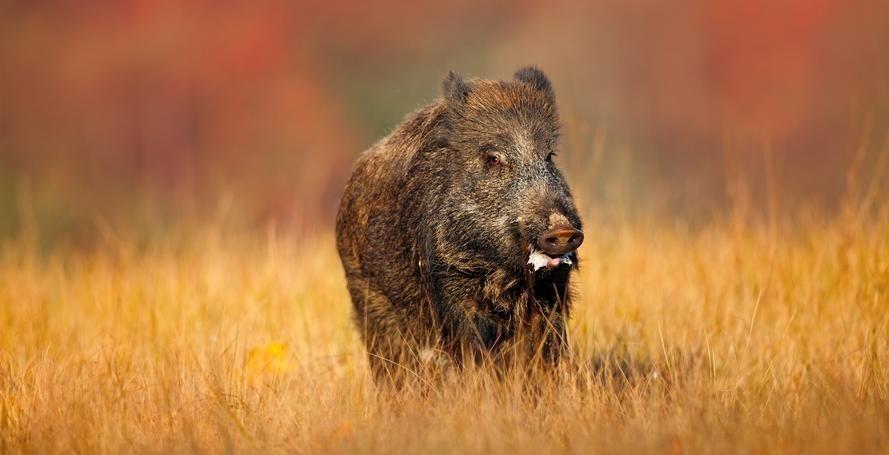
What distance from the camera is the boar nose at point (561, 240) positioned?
4.63 m

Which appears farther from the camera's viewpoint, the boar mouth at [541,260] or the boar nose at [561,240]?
the boar mouth at [541,260]

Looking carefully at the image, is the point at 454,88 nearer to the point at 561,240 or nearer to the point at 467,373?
the point at 561,240

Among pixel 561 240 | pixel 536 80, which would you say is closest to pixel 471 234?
pixel 561 240

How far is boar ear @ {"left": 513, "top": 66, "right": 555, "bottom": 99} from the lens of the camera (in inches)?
223

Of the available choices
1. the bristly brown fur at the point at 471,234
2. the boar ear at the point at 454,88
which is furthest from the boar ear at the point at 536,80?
the boar ear at the point at 454,88

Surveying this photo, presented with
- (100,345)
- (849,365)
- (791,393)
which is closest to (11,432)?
(100,345)

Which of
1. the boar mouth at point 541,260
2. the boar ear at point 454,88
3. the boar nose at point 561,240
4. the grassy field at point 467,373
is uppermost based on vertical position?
the boar ear at point 454,88

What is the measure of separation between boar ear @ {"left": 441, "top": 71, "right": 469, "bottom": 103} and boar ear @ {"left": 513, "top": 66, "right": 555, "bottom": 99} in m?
0.34

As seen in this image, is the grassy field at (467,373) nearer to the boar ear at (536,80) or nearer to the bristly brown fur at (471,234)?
the bristly brown fur at (471,234)

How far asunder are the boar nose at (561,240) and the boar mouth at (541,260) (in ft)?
0.32

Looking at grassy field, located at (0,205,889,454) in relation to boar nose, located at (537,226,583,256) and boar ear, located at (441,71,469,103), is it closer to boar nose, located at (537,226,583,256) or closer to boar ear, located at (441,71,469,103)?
boar nose, located at (537,226,583,256)

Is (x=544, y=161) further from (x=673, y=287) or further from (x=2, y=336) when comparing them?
(x=2, y=336)

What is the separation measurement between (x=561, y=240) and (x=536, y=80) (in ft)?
4.22

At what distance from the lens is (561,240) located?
466 cm
